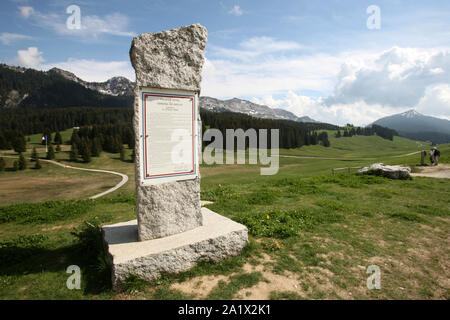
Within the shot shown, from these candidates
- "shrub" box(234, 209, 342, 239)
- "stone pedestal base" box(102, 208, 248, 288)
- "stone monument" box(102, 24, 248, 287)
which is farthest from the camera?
"shrub" box(234, 209, 342, 239)

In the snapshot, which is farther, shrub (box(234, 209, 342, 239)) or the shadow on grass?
shrub (box(234, 209, 342, 239))

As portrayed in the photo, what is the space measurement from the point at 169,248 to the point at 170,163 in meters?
2.02

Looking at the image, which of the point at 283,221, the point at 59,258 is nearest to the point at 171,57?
the point at 59,258

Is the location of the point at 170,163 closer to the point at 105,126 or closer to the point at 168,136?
the point at 168,136

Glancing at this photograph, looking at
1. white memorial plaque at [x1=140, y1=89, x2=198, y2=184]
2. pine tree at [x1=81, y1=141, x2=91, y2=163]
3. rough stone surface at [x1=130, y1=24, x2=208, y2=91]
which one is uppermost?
rough stone surface at [x1=130, y1=24, x2=208, y2=91]

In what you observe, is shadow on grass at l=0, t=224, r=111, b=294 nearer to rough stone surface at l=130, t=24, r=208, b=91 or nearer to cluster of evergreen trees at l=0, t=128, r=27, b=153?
rough stone surface at l=130, t=24, r=208, b=91

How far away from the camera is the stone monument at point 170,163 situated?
17.9 ft

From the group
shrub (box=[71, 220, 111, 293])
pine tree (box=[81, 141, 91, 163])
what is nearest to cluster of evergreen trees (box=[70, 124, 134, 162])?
pine tree (box=[81, 141, 91, 163])

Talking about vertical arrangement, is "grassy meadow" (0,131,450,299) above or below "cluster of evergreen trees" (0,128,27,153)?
below

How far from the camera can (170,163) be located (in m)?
6.01

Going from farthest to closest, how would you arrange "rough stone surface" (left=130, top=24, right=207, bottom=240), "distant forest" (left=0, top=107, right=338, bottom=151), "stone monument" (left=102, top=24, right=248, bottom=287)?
"distant forest" (left=0, top=107, right=338, bottom=151) < "rough stone surface" (left=130, top=24, right=207, bottom=240) < "stone monument" (left=102, top=24, right=248, bottom=287)

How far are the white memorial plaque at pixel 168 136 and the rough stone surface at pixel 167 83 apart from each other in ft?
0.50

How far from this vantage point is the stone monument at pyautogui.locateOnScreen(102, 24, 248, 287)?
214 inches

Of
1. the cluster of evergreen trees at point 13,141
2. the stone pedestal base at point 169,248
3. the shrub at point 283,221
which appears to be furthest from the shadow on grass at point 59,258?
the cluster of evergreen trees at point 13,141
